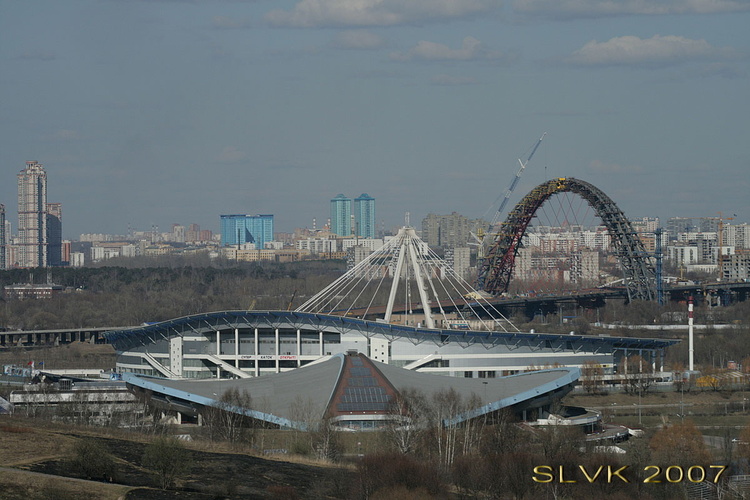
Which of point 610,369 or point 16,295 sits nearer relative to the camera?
point 610,369

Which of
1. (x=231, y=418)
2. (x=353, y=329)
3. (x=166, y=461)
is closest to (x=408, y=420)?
(x=231, y=418)

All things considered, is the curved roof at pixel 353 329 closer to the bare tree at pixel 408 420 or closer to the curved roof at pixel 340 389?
the curved roof at pixel 340 389

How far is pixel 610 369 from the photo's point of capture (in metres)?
68.9

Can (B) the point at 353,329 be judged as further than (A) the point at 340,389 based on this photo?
Yes

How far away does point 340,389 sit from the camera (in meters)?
54.3

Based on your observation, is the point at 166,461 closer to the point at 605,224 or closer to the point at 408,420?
the point at 408,420

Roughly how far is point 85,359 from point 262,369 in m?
27.9

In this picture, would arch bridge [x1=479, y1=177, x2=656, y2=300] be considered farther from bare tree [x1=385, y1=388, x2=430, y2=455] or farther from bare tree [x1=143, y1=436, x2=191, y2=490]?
bare tree [x1=143, y1=436, x2=191, y2=490]

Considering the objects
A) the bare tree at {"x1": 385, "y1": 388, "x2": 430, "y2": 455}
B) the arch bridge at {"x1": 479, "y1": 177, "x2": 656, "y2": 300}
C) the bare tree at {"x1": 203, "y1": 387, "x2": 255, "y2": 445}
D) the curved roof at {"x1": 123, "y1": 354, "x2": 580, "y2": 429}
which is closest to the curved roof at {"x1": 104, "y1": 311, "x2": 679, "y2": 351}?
the curved roof at {"x1": 123, "y1": 354, "x2": 580, "y2": 429}

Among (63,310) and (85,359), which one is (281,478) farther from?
(63,310)

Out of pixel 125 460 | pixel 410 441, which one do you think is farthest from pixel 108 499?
pixel 410 441

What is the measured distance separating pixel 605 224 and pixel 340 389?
60.6 m

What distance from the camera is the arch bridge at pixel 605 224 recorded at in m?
110

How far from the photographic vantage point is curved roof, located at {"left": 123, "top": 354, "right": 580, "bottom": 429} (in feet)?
171
